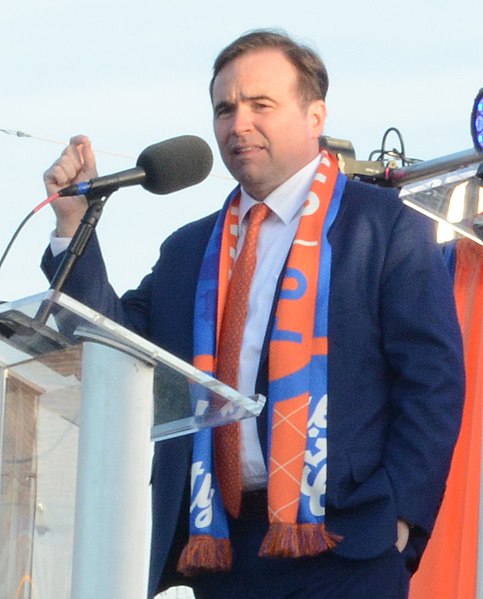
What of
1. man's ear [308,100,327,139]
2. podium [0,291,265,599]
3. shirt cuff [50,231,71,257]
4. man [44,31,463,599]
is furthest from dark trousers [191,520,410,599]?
man's ear [308,100,327,139]

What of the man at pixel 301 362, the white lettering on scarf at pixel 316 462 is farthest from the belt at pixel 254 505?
the white lettering on scarf at pixel 316 462

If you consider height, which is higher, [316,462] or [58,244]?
[58,244]

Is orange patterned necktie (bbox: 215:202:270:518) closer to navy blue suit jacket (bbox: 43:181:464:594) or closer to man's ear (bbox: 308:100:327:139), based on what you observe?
navy blue suit jacket (bbox: 43:181:464:594)

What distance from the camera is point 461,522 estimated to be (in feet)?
13.5

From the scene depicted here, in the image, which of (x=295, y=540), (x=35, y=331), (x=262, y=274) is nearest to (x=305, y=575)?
(x=295, y=540)

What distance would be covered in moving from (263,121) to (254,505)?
0.89 meters

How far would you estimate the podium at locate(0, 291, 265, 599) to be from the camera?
6.93 ft

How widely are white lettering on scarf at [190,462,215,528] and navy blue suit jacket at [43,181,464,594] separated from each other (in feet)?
0.18

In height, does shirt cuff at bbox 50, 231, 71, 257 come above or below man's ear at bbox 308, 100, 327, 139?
below

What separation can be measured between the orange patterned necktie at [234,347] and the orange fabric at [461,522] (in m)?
0.94

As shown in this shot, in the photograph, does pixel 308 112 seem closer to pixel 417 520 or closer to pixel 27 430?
pixel 417 520

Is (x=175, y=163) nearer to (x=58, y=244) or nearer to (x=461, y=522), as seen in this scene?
(x=58, y=244)

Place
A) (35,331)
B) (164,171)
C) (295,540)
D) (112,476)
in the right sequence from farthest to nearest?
1. (295,540)
2. (164,171)
3. (35,331)
4. (112,476)

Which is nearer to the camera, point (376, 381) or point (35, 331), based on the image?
point (35, 331)
